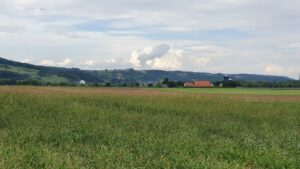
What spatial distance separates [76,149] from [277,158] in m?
6.71

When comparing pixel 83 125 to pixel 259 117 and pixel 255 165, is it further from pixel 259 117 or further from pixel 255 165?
pixel 259 117

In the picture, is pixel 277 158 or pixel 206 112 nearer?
pixel 277 158

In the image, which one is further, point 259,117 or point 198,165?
point 259,117

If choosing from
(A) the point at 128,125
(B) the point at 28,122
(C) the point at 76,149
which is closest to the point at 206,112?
(A) the point at 128,125

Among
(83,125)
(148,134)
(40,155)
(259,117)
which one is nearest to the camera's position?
(40,155)

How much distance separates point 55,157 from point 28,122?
11.1 metres

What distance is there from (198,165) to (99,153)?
3.63 meters

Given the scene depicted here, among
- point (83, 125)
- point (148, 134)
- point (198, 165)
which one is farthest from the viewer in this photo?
point (83, 125)

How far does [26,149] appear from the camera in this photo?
51.2 feet

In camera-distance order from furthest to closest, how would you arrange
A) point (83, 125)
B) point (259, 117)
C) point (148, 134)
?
point (259, 117) < point (83, 125) < point (148, 134)

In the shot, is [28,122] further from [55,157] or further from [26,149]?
[55,157]

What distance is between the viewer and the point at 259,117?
103ft

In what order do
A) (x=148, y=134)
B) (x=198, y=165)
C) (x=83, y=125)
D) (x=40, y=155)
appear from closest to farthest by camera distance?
(x=198, y=165) → (x=40, y=155) → (x=148, y=134) → (x=83, y=125)

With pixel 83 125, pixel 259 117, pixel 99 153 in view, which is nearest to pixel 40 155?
pixel 99 153
